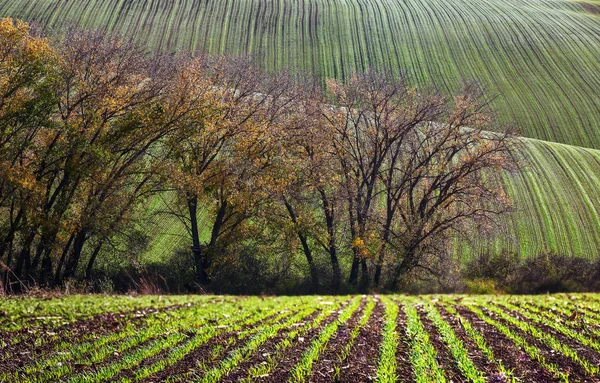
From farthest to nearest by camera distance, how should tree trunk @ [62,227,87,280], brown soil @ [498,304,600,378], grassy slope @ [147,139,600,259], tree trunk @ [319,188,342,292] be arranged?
grassy slope @ [147,139,600,259], tree trunk @ [319,188,342,292], tree trunk @ [62,227,87,280], brown soil @ [498,304,600,378]

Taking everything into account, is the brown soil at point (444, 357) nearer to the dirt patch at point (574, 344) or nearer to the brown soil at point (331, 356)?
the brown soil at point (331, 356)

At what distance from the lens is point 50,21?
86188 millimetres

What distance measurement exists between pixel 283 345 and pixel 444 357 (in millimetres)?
3072

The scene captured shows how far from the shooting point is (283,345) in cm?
1045

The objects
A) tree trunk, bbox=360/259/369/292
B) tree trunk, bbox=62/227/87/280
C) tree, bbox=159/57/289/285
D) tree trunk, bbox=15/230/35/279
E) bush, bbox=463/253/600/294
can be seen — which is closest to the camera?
tree trunk, bbox=15/230/35/279

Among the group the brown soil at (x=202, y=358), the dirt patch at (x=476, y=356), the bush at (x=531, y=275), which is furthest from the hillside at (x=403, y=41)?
the brown soil at (x=202, y=358)

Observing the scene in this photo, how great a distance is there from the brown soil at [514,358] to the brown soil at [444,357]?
2.93ft

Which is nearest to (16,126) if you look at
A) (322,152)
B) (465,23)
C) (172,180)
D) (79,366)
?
(172,180)

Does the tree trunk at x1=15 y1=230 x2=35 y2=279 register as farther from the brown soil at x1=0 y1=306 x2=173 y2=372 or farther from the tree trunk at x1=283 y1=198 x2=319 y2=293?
the brown soil at x1=0 y1=306 x2=173 y2=372

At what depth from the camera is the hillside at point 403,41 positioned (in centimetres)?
8262

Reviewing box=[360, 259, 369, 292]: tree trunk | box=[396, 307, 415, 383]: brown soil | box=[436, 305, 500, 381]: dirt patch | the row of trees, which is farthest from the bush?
box=[396, 307, 415, 383]: brown soil

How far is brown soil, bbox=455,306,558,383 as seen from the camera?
848 centimetres

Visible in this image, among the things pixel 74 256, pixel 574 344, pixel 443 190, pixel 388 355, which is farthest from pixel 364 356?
pixel 443 190

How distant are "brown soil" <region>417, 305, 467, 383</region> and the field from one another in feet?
0.07
